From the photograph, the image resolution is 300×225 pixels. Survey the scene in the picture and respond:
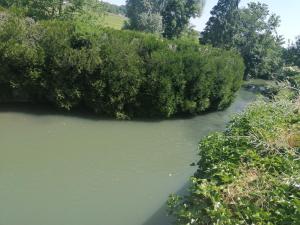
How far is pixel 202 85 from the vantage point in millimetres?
16734

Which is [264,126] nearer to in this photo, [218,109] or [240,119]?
[240,119]

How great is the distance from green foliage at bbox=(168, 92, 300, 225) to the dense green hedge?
8784mm

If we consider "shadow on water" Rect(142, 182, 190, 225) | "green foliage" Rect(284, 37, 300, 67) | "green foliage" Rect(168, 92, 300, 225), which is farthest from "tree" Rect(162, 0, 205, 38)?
"green foliage" Rect(168, 92, 300, 225)

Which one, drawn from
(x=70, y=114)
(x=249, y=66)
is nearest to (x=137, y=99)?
(x=70, y=114)

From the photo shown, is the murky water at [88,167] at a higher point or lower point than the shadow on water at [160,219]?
lower

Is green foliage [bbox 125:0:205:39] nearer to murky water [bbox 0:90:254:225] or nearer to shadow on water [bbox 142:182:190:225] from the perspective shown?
murky water [bbox 0:90:254:225]

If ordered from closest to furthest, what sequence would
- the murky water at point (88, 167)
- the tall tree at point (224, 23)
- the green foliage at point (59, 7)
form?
the murky water at point (88, 167) → the green foliage at point (59, 7) → the tall tree at point (224, 23)

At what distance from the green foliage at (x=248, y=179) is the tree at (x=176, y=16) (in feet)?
122

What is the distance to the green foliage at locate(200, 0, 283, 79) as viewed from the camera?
40406mm

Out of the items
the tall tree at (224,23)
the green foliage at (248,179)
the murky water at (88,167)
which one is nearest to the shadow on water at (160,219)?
the murky water at (88,167)

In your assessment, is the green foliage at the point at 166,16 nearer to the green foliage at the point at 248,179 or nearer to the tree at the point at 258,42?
the tree at the point at 258,42

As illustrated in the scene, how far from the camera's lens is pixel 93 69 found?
14656 millimetres

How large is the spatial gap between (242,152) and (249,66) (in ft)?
120

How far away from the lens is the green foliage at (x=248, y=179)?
3928 mm
